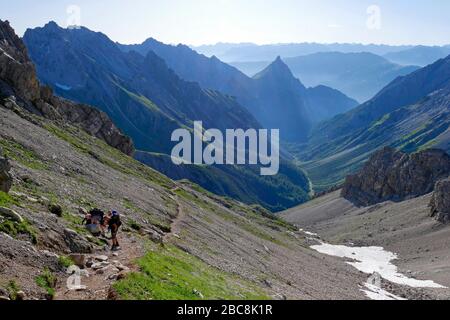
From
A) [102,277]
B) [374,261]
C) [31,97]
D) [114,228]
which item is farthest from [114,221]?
[374,261]

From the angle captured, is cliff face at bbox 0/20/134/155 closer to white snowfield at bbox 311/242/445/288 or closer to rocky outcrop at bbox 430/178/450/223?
white snowfield at bbox 311/242/445/288

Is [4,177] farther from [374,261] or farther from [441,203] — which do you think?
[441,203]

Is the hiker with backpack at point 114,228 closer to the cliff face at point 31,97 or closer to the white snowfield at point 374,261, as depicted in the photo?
the cliff face at point 31,97

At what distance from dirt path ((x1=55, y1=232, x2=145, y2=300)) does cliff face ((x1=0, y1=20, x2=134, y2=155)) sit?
241 ft

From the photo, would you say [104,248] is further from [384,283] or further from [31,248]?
[384,283]

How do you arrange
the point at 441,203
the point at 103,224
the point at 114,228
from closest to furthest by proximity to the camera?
the point at 114,228 < the point at 103,224 < the point at 441,203

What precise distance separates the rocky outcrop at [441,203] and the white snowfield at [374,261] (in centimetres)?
2247

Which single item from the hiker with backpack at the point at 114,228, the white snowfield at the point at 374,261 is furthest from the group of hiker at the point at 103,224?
the white snowfield at the point at 374,261

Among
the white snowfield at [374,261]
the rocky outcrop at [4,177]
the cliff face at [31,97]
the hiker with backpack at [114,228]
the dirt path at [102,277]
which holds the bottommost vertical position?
the white snowfield at [374,261]

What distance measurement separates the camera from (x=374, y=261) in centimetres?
13238

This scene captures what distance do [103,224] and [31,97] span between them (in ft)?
287

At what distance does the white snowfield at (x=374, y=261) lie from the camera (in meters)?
99.1

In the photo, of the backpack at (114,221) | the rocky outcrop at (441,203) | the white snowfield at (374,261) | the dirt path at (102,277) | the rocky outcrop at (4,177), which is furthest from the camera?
the rocky outcrop at (441,203)

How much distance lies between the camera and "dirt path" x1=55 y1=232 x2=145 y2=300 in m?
26.0
